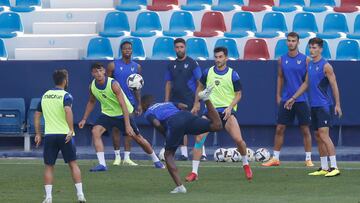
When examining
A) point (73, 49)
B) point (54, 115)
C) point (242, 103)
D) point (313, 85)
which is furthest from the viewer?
point (73, 49)

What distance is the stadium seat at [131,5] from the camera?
28.2 metres

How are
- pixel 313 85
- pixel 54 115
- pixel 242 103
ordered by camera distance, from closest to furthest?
pixel 54 115 → pixel 313 85 → pixel 242 103

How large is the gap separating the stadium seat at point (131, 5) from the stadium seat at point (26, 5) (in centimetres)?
218

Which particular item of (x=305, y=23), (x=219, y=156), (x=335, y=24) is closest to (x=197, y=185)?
(x=219, y=156)

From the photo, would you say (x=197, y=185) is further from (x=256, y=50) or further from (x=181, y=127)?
(x=256, y=50)

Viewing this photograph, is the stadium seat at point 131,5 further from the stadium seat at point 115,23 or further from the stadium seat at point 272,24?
the stadium seat at point 272,24

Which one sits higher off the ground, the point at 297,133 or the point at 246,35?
the point at 246,35

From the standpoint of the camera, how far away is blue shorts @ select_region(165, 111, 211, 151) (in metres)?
16.4

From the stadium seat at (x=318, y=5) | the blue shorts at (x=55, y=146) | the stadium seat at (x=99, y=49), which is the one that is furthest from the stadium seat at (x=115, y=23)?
the blue shorts at (x=55, y=146)

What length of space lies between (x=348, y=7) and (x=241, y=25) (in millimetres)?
2460

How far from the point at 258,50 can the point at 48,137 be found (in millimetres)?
11511

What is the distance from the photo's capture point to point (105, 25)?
2781cm

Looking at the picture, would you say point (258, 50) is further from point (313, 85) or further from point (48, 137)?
point (48, 137)

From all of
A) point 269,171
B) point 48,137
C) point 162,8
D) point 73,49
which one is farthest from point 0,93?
point 48,137
